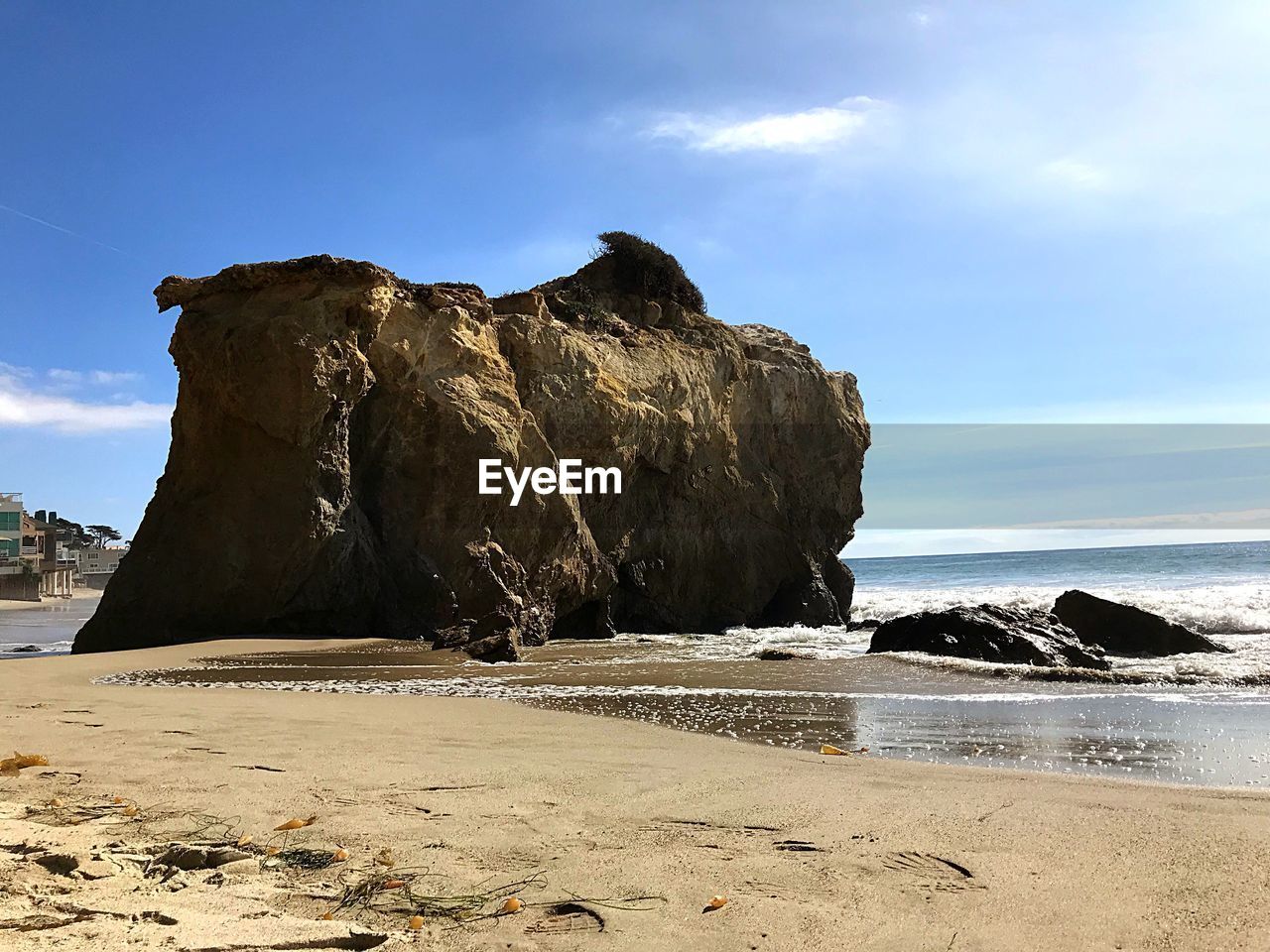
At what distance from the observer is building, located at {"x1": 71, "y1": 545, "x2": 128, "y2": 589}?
65312 millimetres

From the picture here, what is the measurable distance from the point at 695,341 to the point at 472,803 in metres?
21.9

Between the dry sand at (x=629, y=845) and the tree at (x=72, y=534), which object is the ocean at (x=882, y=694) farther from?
the tree at (x=72, y=534)

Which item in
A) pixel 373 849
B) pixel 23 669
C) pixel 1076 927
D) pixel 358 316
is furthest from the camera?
pixel 358 316

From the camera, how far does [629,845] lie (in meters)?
3.30

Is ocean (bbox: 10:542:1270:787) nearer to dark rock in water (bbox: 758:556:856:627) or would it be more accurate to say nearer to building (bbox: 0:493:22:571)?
dark rock in water (bbox: 758:556:856:627)

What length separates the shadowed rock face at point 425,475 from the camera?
1513 centimetres

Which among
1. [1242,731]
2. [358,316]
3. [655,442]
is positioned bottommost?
[1242,731]

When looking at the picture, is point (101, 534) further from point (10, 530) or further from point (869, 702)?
point (869, 702)

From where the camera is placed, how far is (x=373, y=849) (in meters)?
3.20

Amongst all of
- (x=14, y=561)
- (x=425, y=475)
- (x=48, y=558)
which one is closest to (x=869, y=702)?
(x=425, y=475)

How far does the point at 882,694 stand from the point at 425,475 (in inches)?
419

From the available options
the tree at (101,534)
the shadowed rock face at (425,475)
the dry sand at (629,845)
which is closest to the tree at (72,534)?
the tree at (101,534)

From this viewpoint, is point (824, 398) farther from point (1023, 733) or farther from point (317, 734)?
point (317, 734)

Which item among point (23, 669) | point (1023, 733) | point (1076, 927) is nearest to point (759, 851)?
point (1076, 927)
